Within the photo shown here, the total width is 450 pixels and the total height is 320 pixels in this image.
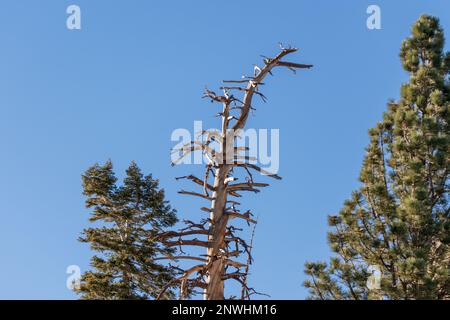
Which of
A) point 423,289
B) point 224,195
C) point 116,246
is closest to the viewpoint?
point 224,195

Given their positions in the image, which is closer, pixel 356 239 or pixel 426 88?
pixel 356 239

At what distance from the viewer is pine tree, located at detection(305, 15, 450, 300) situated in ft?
48.7

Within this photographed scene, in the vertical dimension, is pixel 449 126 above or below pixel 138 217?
above

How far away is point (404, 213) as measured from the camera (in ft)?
50.2

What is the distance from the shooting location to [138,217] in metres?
22.3

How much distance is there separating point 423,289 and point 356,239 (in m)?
3.02

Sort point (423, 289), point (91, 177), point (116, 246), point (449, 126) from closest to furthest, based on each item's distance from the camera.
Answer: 1. point (423, 289)
2. point (449, 126)
3. point (116, 246)
4. point (91, 177)

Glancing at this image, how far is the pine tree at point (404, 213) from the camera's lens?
14.8 metres

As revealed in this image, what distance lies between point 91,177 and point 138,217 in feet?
10.0

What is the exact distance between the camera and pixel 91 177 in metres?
23.2
